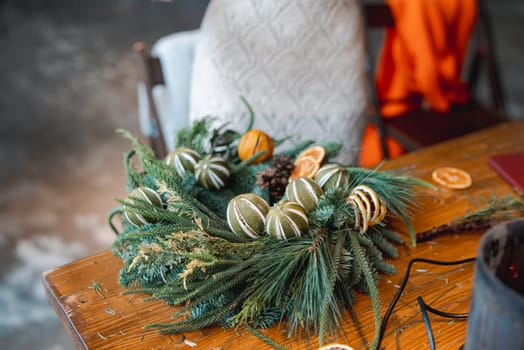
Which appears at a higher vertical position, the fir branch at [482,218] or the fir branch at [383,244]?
the fir branch at [383,244]

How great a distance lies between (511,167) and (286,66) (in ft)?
1.86

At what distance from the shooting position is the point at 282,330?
2.01ft

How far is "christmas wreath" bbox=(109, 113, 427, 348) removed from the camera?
23.9 inches

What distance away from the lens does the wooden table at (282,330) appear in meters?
0.60

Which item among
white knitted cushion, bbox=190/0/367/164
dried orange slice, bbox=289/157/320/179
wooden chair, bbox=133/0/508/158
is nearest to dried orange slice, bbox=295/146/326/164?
dried orange slice, bbox=289/157/320/179

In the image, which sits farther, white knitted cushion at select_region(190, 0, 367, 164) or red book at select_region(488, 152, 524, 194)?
white knitted cushion at select_region(190, 0, 367, 164)

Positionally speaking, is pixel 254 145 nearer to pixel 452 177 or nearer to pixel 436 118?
pixel 452 177

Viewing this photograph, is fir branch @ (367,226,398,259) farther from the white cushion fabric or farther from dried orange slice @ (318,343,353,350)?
the white cushion fabric

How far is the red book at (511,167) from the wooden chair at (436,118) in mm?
589

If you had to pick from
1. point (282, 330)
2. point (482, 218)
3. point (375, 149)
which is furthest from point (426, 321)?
point (375, 149)

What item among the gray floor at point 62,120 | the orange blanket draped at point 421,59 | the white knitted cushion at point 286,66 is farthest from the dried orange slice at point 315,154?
the gray floor at point 62,120

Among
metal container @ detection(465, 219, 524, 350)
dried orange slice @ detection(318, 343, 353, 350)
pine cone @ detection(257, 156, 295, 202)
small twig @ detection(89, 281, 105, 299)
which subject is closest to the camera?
metal container @ detection(465, 219, 524, 350)

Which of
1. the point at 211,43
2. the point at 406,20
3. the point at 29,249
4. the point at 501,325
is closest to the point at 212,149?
the point at 211,43

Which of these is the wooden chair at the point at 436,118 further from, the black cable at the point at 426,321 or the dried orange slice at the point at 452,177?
the black cable at the point at 426,321
